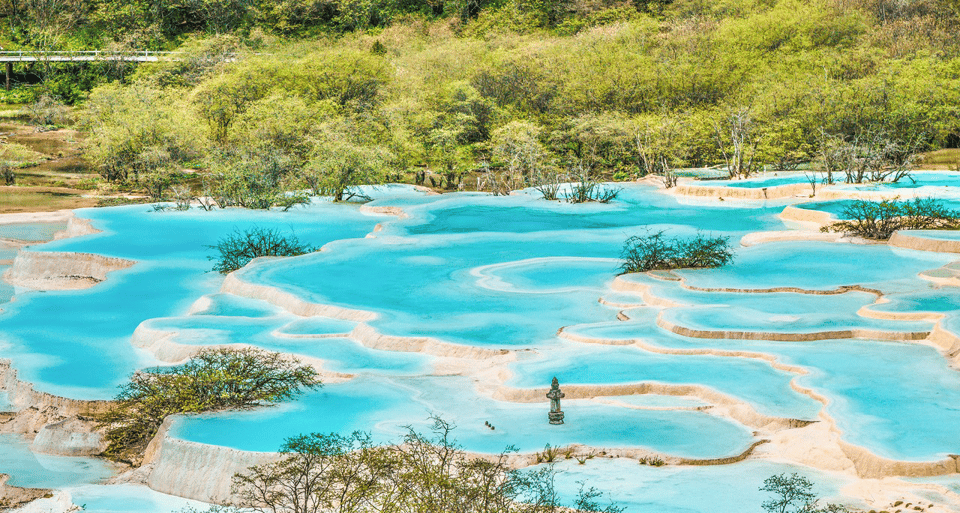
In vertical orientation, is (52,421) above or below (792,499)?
below

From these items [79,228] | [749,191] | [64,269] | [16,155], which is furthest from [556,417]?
[16,155]

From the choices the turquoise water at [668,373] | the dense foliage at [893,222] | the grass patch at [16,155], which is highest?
the grass patch at [16,155]

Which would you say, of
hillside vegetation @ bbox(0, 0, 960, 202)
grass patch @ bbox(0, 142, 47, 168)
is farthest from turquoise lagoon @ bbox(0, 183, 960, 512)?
grass patch @ bbox(0, 142, 47, 168)

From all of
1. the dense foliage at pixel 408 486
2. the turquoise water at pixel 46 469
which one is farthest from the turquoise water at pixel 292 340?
the dense foliage at pixel 408 486

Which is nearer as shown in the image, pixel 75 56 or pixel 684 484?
pixel 684 484

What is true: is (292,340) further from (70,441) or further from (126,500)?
(126,500)

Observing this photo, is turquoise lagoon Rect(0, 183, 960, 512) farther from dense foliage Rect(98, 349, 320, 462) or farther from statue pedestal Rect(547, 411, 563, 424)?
dense foliage Rect(98, 349, 320, 462)

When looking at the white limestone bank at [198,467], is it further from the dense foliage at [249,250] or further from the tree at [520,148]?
the tree at [520,148]
